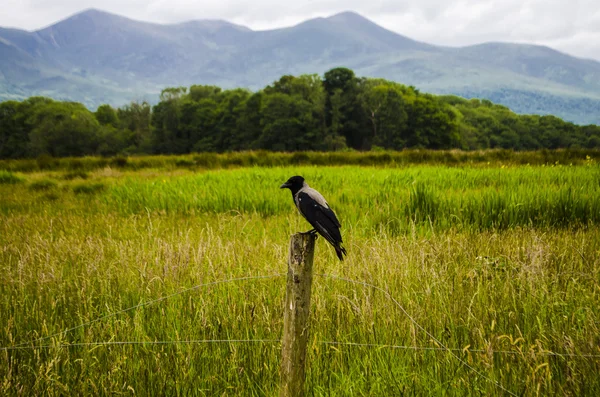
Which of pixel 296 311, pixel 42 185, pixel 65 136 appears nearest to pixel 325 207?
pixel 296 311

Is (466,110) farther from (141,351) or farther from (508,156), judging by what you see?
(141,351)

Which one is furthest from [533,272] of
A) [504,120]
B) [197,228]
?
[504,120]

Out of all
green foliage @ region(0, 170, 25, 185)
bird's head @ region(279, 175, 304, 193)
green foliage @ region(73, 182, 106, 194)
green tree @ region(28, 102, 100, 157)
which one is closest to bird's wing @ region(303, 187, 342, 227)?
bird's head @ region(279, 175, 304, 193)

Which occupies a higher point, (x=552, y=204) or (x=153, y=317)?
(x=552, y=204)

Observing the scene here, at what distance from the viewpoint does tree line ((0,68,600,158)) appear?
6600cm

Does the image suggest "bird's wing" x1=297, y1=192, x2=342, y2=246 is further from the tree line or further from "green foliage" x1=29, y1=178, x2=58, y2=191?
the tree line

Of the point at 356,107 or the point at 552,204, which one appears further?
the point at 356,107

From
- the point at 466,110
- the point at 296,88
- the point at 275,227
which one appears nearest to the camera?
the point at 275,227

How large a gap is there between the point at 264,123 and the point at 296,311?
2652 inches

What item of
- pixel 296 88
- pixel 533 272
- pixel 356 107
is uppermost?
→ pixel 296 88

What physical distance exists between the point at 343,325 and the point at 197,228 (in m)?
4.29

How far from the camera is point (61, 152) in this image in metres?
76.1

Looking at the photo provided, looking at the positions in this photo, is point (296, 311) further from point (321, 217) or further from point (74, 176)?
point (74, 176)

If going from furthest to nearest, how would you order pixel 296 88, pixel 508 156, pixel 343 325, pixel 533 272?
1. pixel 296 88
2. pixel 508 156
3. pixel 533 272
4. pixel 343 325
